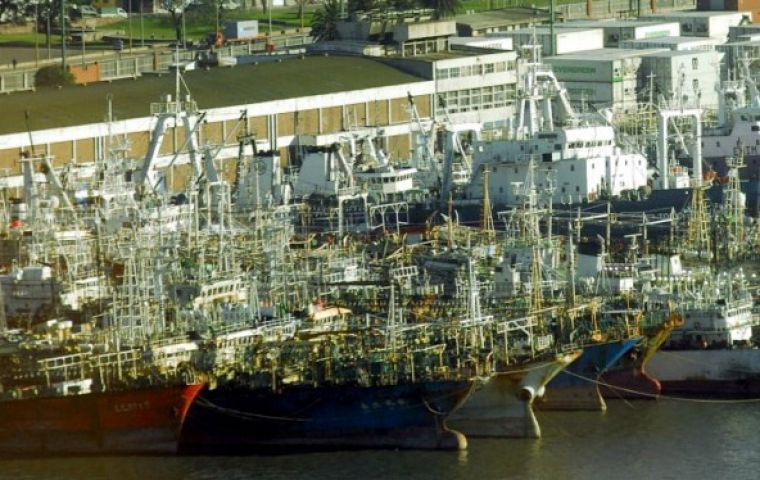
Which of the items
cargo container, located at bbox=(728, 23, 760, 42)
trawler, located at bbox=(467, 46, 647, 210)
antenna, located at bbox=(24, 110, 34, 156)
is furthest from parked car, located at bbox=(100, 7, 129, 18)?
trawler, located at bbox=(467, 46, 647, 210)

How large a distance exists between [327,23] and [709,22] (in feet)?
44.0

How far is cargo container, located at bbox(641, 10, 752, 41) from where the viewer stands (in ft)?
306

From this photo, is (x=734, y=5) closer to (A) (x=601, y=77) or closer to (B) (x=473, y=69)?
(A) (x=601, y=77)

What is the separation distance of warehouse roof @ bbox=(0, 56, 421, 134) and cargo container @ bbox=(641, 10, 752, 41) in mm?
17145

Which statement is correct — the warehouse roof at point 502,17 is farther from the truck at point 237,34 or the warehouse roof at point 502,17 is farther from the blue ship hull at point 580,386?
the blue ship hull at point 580,386

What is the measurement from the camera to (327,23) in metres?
88.3

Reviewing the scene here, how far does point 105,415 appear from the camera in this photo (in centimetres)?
4647

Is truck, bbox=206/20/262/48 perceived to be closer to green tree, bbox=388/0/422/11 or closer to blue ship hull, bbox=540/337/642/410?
green tree, bbox=388/0/422/11

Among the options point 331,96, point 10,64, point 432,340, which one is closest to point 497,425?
point 432,340

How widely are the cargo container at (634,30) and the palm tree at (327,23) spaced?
8.31 m

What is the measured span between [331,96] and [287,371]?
95.0 ft

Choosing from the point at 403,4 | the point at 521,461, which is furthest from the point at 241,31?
the point at 521,461

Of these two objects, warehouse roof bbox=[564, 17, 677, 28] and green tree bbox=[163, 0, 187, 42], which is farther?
green tree bbox=[163, 0, 187, 42]

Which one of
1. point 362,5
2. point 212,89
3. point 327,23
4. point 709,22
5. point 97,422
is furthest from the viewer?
point 709,22
